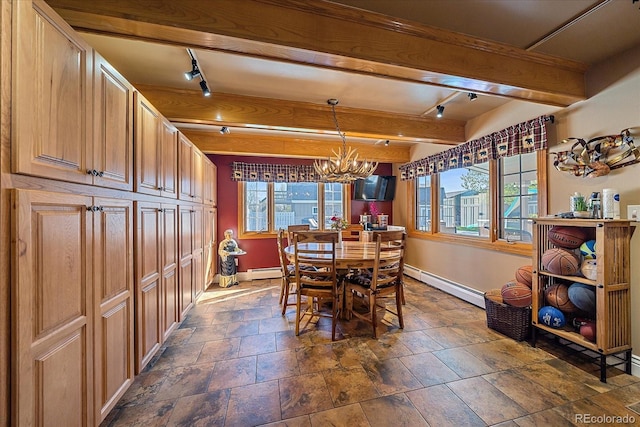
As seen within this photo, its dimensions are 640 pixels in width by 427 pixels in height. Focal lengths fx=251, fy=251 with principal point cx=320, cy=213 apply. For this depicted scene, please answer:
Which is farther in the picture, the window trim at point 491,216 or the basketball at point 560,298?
the window trim at point 491,216

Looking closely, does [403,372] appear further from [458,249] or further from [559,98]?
[559,98]

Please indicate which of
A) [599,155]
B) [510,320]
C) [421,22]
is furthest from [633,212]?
[421,22]

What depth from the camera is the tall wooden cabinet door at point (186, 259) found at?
264 cm

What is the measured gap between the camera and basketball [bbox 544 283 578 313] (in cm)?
217

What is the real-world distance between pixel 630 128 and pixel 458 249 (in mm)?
2201

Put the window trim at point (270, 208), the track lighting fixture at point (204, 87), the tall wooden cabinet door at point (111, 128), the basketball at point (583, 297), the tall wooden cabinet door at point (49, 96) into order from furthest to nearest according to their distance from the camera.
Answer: the window trim at point (270, 208) → the track lighting fixture at point (204, 87) → the basketball at point (583, 297) → the tall wooden cabinet door at point (111, 128) → the tall wooden cabinet door at point (49, 96)

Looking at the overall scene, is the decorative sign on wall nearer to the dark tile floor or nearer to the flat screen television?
the dark tile floor

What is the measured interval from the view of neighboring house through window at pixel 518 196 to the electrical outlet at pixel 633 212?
810 millimetres

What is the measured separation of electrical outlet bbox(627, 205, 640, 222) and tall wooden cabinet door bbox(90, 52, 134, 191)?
12.0 feet

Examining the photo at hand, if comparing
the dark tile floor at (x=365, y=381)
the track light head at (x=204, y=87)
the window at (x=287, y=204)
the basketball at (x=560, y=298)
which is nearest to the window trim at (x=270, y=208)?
the window at (x=287, y=204)

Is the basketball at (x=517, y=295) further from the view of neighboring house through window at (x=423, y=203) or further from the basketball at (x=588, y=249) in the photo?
the view of neighboring house through window at (x=423, y=203)

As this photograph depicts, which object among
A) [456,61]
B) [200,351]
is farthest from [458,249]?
[200,351]

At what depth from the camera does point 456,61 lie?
1.90 m

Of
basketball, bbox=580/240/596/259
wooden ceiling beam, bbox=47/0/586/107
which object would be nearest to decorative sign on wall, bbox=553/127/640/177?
wooden ceiling beam, bbox=47/0/586/107
